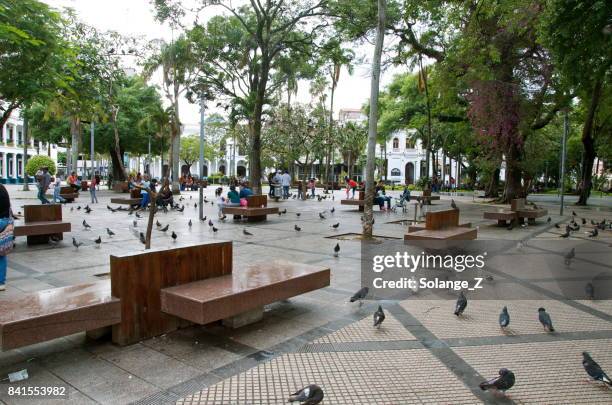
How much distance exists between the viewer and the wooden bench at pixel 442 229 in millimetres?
8453

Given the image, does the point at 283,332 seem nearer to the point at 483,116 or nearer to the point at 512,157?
the point at 483,116

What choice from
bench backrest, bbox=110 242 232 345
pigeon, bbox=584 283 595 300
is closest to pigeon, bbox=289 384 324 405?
bench backrest, bbox=110 242 232 345

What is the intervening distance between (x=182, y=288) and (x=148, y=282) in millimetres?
321

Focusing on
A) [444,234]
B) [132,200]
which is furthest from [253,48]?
[444,234]

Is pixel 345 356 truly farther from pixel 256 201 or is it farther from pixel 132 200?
pixel 132 200

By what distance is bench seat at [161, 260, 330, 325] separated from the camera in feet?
13.4

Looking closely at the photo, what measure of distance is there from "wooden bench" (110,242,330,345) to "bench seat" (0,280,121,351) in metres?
0.18

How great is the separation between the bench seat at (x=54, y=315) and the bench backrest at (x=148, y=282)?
0.51 feet

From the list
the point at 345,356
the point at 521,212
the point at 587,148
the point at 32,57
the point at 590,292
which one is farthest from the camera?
the point at 587,148

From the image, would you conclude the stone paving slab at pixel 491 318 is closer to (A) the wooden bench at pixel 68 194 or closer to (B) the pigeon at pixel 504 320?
(B) the pigeon at pixel 504 320

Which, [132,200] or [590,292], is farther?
[132,200]

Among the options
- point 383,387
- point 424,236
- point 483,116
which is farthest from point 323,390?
point 483,116

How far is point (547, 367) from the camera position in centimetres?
393

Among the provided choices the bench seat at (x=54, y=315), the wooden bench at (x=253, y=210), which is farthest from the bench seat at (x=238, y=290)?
the wooden bench at (x=253, y=210)
